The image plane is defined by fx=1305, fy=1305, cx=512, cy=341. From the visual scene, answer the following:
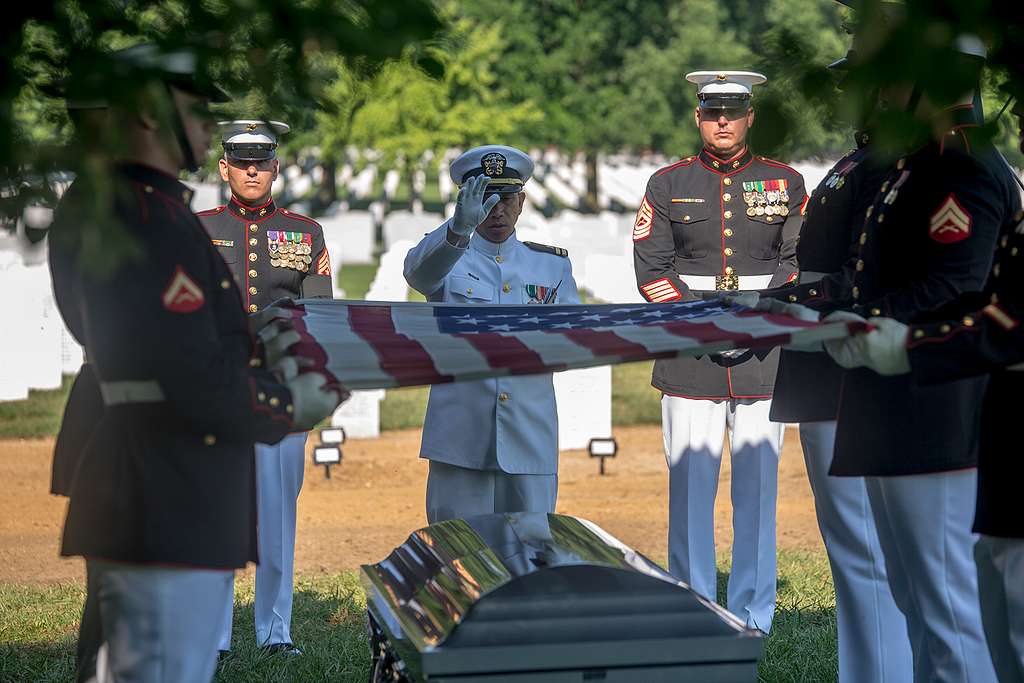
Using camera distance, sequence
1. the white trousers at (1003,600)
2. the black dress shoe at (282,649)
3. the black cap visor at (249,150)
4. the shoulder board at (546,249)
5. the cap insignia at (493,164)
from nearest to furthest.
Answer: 1. the white trousers at (1003,600)
2. the cap insignia at (493,164)
3. the shoulder board at (546,249)
4. the black dress shoe at (282,649)
5. the black cap visor at (249,150)

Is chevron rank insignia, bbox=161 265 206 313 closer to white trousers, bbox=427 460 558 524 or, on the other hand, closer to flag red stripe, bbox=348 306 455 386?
flag red stripe, bbox=348 306 455 386

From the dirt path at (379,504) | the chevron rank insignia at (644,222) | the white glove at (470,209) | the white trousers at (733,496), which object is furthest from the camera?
the dirt path at (379,504)

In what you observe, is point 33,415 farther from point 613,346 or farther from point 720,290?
point 613,346

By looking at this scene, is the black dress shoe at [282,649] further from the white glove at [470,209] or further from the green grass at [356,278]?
the green grass at [356,278]

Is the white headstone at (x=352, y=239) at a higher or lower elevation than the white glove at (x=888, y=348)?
higher

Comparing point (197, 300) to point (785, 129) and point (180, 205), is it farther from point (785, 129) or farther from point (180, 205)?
point (785, 129)

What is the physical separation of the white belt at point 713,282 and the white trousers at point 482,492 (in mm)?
1528

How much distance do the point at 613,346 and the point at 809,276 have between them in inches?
52.1

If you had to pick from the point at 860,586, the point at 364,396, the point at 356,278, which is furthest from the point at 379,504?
the point at 356,278

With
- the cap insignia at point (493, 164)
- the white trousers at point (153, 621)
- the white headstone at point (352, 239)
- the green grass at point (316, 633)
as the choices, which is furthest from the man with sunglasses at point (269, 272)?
the white headstone at point (352, 239)

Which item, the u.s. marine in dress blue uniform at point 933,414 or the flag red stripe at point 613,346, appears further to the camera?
the u.s. marine in dress blue uniform at point 933,414

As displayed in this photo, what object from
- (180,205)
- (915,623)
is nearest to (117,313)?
(180,205)

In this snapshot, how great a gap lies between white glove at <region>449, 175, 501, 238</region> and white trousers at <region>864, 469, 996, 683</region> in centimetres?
185

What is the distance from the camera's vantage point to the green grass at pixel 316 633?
5.20 metres
